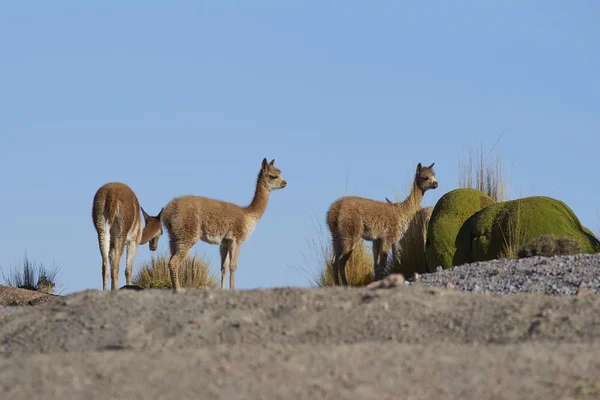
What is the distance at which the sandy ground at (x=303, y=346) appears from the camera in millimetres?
5441

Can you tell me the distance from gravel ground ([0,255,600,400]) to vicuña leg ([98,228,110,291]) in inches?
286

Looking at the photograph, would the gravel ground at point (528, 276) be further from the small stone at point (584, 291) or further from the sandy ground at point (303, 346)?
the sandy ground at point (303, 346)

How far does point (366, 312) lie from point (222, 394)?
2.32 metres

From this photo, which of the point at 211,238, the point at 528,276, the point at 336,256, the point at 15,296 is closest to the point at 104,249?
the point at 211,238

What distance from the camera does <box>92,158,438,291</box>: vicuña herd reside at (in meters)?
15.4

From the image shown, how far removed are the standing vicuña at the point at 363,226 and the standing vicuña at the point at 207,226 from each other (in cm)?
169

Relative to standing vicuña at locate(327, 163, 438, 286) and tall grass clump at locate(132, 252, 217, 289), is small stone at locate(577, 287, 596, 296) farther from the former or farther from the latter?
tall grass clump at locate(132, 252, 217, 289)

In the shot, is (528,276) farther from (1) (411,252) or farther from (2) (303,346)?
(1) (411,252)

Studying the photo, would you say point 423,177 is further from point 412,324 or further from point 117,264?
point 412,324

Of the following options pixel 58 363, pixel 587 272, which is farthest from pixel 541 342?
pixel 587 272

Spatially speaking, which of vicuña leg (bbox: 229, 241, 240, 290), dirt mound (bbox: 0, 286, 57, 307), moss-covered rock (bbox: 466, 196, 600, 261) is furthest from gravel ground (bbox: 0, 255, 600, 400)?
dirt mound (bbox: 0, 286, 57, 307)

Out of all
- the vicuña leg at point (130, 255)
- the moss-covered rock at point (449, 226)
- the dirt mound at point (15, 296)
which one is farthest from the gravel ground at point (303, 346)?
the dirt mound at point (15, 296)

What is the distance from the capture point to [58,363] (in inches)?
243

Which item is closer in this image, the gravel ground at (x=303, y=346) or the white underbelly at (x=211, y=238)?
the gravel ground at (x=303, y=346)
